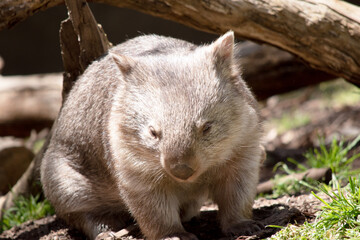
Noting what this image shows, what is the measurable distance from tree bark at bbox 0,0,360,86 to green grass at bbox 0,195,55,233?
2.35 m

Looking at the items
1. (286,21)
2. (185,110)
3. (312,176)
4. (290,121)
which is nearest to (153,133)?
(185,110)

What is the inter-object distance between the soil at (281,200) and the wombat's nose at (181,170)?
2.57 ft

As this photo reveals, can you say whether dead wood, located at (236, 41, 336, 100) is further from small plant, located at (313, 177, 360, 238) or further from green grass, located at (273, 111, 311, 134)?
small plant, located at (313, 177, 360, 238)

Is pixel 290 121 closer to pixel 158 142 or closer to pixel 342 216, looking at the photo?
pixel 342 216

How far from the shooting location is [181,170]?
3.45 metres

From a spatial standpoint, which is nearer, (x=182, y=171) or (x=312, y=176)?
(x=182, y=171)

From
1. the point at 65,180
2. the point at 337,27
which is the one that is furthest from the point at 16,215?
the point at 337,27

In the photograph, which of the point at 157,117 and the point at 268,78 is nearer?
the point at 157,117

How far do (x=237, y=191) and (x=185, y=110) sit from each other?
105 cm

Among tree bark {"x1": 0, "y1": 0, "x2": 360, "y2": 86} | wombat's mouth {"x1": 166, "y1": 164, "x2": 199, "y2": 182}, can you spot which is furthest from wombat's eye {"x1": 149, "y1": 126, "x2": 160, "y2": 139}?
tree bark {"x1": 0, "y1": 0, "x2": 360, "y2": 86}

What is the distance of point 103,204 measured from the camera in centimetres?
496

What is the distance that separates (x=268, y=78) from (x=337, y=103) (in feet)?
9.47

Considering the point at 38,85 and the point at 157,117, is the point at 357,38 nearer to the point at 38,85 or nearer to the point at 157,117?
the point at 157,117

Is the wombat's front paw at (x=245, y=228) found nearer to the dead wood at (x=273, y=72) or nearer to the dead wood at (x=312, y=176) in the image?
the dead wood at (x=312, y=176)
